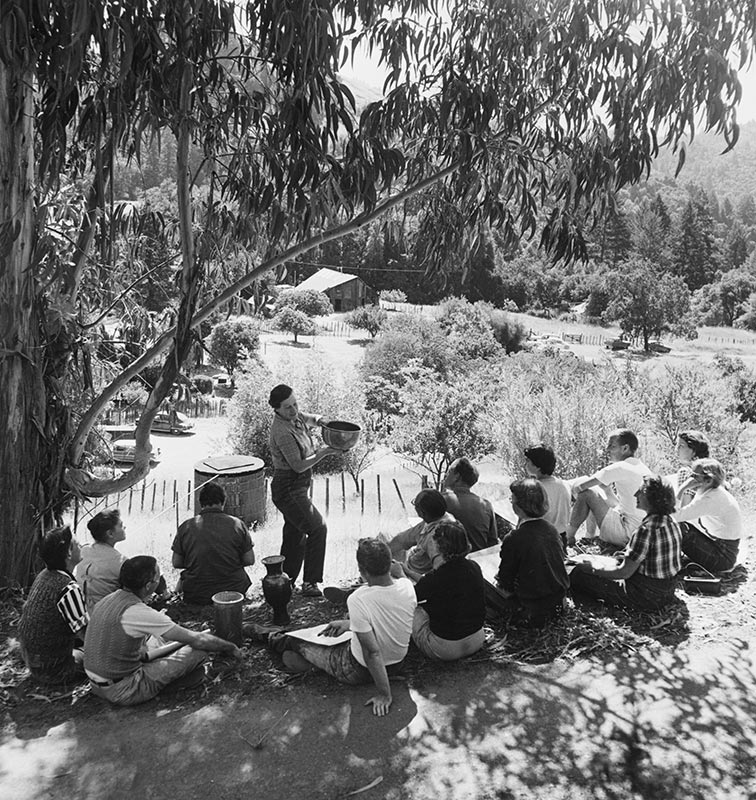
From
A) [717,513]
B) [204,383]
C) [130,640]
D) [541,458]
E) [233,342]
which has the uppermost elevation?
[233,342]

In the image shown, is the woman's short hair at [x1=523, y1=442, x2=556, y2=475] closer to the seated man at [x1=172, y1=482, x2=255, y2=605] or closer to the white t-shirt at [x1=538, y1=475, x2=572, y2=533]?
the white t-shirt at [x1=538, y1=475, x2=572, y2=533]

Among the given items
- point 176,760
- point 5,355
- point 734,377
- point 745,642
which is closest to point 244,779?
point 176,760

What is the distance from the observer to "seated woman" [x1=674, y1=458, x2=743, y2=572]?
5.24m

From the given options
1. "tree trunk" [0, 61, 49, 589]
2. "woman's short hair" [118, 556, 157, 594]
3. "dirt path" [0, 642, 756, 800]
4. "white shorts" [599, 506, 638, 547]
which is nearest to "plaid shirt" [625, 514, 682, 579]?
"dirt path" [0, 642, 756, 800]

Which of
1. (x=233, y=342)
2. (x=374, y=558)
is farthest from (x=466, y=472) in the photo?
(x=233, y=342)

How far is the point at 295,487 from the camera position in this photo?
5.33 metres

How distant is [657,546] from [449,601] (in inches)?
58.0

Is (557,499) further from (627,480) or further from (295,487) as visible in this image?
(295,487)

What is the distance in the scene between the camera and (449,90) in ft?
17.3

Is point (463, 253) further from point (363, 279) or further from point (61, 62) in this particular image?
point (363, 279)

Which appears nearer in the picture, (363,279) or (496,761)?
(496,761)

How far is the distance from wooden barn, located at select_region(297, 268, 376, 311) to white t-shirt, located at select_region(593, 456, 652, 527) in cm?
5934

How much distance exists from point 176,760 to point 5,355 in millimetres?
3280

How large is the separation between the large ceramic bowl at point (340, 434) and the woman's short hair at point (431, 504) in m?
0.78
